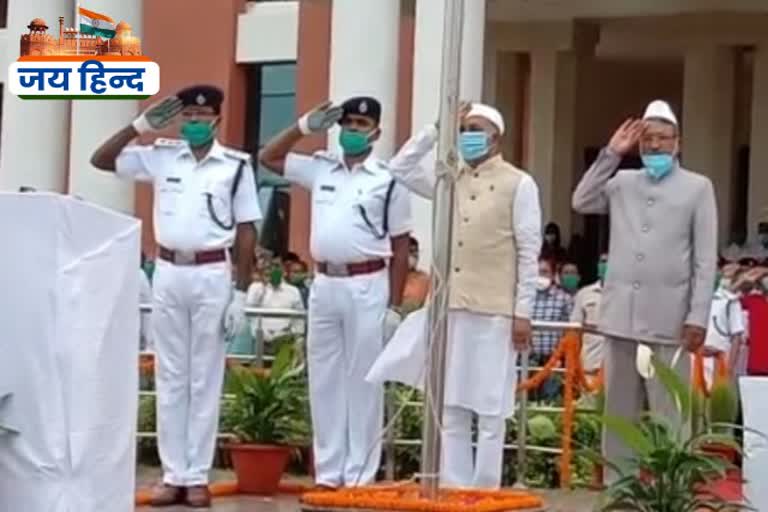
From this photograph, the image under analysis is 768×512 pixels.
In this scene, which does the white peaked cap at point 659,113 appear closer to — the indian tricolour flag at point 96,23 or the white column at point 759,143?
the indian tricolour flag at point 96,23

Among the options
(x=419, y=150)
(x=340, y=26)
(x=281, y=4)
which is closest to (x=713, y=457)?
(x=419, y=150)

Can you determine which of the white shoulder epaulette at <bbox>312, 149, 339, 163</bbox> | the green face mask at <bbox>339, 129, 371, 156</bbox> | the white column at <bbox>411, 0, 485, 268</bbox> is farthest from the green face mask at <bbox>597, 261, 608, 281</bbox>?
→ the white column at <bbox>411, 0, 485, 268</bbox>

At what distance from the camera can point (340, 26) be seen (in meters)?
15.8

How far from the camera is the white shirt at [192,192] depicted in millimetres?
8766

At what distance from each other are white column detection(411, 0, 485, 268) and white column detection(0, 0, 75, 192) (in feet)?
12.8

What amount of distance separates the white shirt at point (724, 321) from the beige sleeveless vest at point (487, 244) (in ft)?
13.1

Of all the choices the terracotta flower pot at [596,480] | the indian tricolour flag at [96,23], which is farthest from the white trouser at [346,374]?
the indian tricolour flag at [96,23]

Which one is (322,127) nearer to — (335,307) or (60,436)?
(335,307)

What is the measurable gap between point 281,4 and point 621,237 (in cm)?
1352

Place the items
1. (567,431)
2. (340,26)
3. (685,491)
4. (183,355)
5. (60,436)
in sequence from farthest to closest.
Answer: (340,26), (567,431), (183,355), (685,491), (60,436)

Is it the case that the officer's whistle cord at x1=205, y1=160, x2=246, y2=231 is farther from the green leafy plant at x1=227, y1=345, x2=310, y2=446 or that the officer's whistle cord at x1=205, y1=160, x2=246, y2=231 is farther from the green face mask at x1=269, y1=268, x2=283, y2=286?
the green face mask at x1=269, y1=268, x2=283, y2=286

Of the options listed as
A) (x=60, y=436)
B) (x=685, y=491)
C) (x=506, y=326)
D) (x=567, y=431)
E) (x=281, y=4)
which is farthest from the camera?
(x=281, y=4)

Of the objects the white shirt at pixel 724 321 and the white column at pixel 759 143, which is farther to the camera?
the white column at pixel 759 143

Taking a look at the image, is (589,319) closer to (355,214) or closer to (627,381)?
(355,214)
